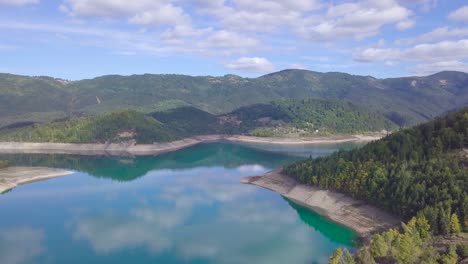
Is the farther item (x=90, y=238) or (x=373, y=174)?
(x=373, y=174)

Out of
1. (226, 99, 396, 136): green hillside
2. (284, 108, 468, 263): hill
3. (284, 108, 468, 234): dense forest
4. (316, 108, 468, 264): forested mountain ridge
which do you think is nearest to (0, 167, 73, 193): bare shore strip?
(284, 108, 468, 263): hill

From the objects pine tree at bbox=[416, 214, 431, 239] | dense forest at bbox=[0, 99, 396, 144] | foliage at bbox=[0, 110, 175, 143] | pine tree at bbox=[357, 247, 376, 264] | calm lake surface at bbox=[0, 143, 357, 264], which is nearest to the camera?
pine tree at bbox=[357, 247, 376, 264]

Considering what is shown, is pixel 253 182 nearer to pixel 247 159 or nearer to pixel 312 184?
pixel 312 184

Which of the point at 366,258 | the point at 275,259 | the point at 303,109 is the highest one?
the point at 303,109

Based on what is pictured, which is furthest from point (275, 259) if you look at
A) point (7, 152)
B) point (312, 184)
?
point (7, 152)

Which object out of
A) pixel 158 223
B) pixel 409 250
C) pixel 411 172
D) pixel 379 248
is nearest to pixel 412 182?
pixel 411 172

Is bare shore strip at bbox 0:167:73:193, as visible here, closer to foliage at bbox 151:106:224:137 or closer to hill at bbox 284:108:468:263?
hill at bbox 284:108:468:263

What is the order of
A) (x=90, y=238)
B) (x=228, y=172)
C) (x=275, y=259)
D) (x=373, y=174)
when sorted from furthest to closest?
(x=228, y=172), (x=373, y=174), (x=90, y=238), (x=275, y=259)

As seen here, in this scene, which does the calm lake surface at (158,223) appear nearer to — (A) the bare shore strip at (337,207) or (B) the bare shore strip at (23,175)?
(A) the bare shore strip at (337,207)
